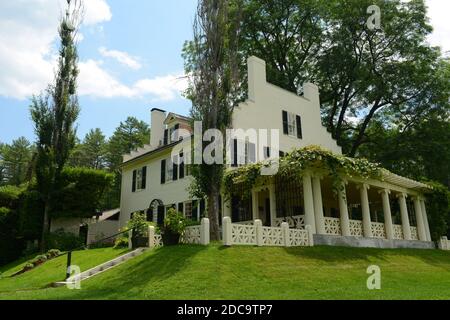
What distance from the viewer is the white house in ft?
57.5

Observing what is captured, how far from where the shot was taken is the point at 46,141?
25484 millimetres

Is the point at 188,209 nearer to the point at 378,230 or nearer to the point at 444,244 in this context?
the point at 378,230

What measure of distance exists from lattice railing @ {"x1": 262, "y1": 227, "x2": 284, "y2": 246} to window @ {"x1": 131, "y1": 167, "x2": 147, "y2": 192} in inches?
560

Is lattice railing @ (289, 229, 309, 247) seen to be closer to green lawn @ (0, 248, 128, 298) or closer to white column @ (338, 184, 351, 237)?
white column @ (338, 184, 351, 237)

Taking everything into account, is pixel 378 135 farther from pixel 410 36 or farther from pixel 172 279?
pixel 172 279

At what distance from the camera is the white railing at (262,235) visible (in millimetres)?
13570

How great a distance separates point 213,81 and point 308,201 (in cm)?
622

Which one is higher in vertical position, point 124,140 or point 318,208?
point 124,140

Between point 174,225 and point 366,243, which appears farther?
point 366,243

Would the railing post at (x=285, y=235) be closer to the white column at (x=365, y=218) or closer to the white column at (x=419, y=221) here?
the white column at (x=365, y=218)

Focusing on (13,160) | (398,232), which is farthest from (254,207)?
(13,160)

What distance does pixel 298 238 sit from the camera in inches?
605

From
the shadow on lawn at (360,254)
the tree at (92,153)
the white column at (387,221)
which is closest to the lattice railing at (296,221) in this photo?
the shadow on lawn at (360,254)

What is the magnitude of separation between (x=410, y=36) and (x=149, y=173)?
22384mm
